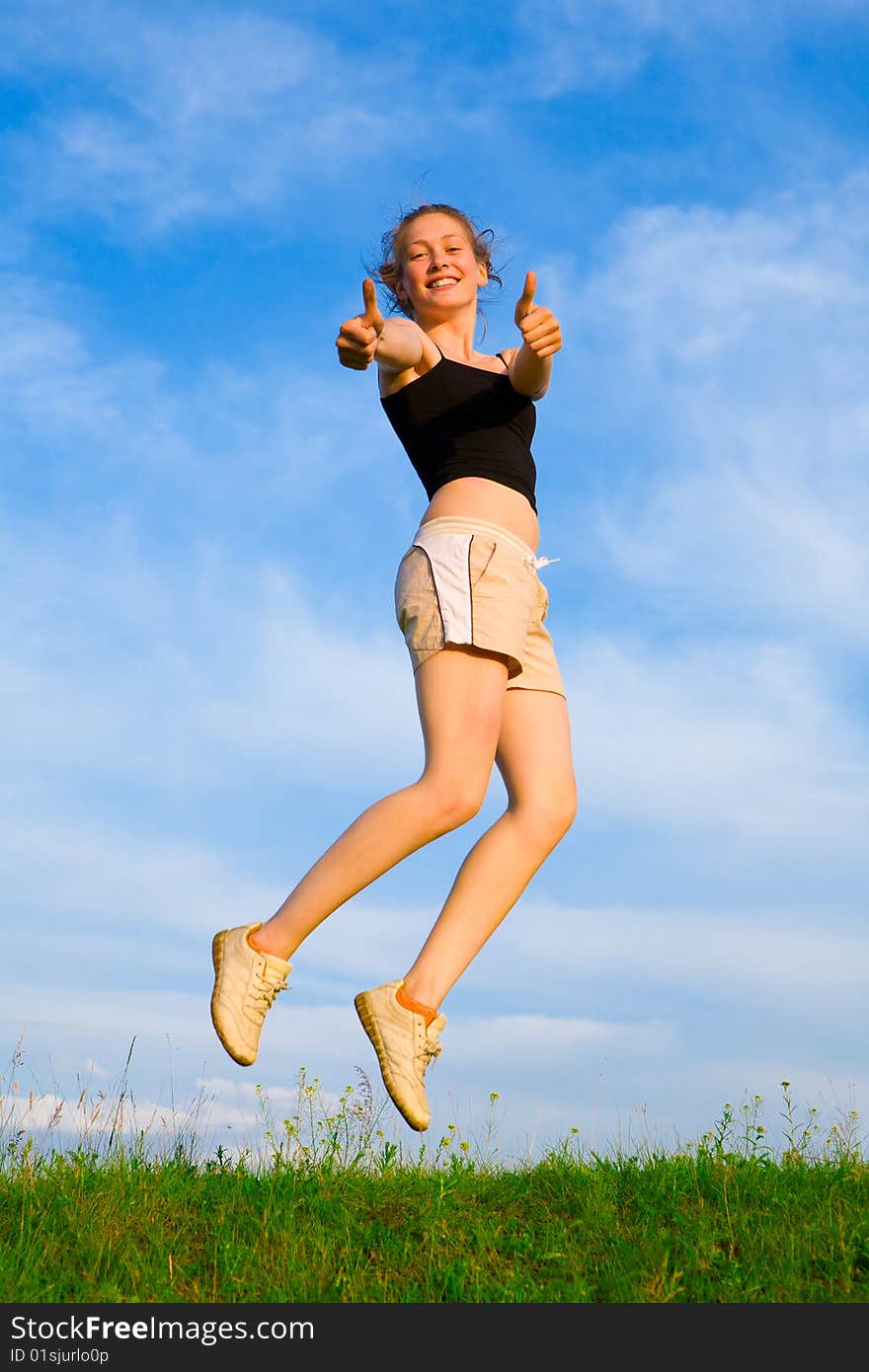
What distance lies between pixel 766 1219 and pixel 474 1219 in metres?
1.11

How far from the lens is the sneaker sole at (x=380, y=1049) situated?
443cm

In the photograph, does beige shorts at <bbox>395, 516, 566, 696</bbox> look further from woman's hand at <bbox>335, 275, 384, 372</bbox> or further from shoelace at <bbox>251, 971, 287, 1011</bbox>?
shoelace at <bbox>251, 971, 287, 1011</bbox>

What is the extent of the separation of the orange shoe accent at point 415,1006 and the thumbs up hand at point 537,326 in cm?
256

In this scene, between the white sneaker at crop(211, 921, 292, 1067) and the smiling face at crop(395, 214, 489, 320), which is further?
the smiling face at crop(395, 214, 489, 320)

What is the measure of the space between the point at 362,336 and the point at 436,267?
111 centimetres

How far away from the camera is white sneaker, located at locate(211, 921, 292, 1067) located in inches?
181

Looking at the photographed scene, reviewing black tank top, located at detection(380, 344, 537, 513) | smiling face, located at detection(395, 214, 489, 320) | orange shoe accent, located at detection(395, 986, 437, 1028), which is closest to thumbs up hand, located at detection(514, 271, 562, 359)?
black tank top, located at detection(380, 344, 537, 513)

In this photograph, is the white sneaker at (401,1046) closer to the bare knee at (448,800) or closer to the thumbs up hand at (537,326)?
the bare knee at (448,800)

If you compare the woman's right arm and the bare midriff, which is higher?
the woman's right arm

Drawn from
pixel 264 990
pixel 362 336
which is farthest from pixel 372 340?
pixel 264 990

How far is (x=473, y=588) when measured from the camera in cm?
475

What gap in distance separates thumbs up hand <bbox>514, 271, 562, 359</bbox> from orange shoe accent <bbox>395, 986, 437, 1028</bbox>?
2.56 m

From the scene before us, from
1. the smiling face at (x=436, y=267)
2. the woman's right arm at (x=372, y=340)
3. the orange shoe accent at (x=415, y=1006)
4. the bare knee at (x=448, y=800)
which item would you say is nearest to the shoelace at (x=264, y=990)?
the orange shoe accent at (x=415, y=1006)
